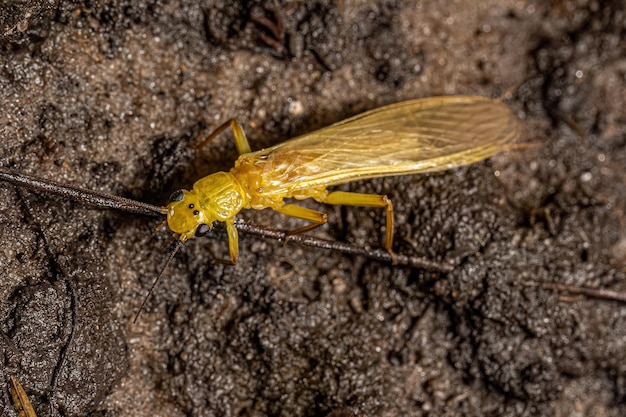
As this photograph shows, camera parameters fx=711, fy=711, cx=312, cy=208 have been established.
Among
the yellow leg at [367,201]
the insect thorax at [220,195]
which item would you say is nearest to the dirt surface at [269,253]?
the yellow leg at [367,201]

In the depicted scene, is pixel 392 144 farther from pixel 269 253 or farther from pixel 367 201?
pixel 269 253

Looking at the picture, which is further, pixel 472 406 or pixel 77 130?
pixel 472 406

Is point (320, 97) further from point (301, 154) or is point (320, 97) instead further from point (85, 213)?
point (85, 213)

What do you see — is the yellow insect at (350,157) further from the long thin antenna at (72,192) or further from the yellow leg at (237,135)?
the long thin antenna at (72,192)

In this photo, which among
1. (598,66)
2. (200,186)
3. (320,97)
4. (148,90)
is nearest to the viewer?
(200,186)

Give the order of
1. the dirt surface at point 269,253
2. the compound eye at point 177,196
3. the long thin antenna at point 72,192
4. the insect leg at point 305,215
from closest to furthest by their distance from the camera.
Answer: the long thin antenna at point 72,192 < the compound eye at point 177,196 < the dirt surface at point 269,253 < the insect leg at point 305,215

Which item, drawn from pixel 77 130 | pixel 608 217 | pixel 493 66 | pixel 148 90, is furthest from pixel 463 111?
pixel 77 130

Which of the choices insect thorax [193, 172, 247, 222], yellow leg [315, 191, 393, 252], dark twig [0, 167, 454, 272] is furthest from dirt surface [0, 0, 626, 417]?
insect thorax [193, 172, 247, 222]
